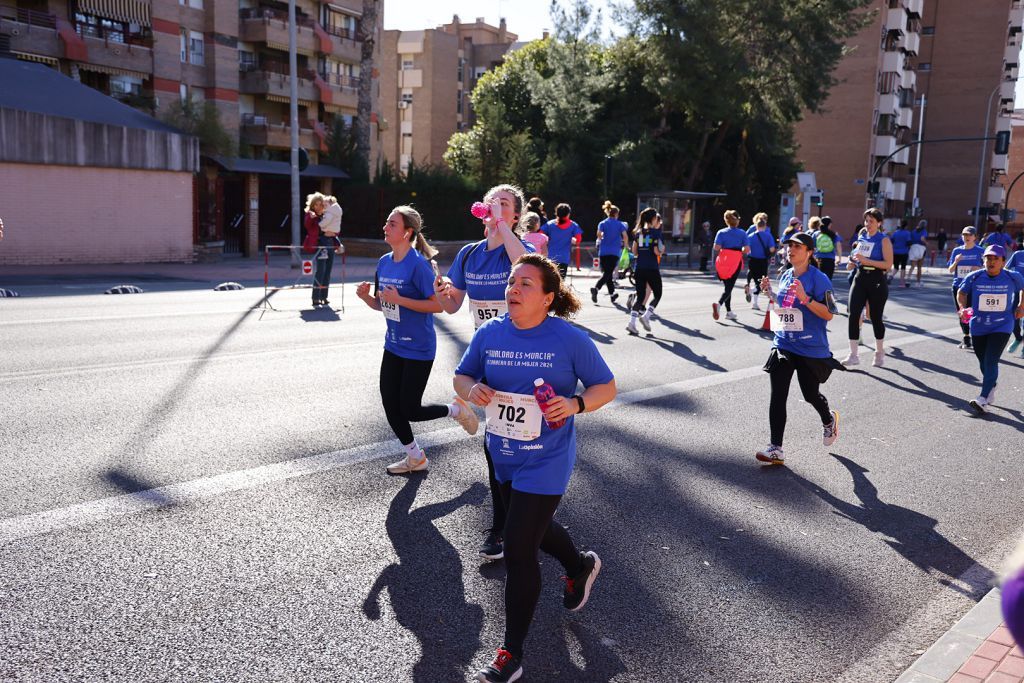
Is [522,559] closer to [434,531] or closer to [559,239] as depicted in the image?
[434,531]

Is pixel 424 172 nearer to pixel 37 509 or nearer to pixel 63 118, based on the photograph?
pixel 63 118

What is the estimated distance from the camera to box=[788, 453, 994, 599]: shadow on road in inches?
195

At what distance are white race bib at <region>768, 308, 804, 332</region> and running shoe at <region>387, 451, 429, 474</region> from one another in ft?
9.45

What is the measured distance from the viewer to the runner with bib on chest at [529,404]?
3.65m

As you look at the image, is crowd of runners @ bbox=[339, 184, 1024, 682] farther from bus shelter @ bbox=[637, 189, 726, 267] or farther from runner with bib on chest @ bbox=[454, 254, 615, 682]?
bus shelter @ bbox=[637, 189, 726, 267]

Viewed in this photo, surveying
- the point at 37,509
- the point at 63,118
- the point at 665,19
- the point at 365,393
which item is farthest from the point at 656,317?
the point at 665,19

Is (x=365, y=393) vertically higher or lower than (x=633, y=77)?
lower

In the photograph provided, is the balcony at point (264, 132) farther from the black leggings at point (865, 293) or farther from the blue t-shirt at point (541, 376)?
the blue t-shirt at point (541, 376)

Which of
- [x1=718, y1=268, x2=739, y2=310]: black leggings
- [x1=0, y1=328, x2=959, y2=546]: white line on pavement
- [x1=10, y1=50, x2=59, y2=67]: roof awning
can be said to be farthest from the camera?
[x1=10, y1=50, x2=59, y2=67]: roof awning

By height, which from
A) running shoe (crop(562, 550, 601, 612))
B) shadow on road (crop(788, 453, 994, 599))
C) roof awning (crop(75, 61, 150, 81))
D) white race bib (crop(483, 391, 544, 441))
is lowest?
shadow on road (crop(788, 453, 994, 599))

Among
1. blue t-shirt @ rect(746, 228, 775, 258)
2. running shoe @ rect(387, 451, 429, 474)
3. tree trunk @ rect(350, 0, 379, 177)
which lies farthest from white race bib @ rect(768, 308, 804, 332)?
tree trunk @ rect(350, 0, 379, 177)

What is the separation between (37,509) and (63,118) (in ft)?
73.2

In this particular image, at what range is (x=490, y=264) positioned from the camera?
579cm

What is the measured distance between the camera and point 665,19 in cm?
3788
